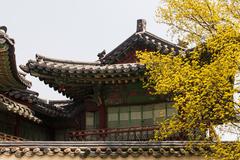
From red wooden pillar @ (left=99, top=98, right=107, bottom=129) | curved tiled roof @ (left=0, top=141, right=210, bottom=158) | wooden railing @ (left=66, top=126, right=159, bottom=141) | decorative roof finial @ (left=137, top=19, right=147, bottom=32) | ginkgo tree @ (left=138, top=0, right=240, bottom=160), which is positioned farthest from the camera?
decorative roof finial @ (left=137, top=19, right=147, bottom=32)

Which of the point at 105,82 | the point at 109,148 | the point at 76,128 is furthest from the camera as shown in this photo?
the point at 76,128

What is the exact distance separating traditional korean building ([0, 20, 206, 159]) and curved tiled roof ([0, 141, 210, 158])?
33 mm

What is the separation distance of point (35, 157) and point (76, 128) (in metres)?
7.51

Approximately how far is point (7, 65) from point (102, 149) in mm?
4808

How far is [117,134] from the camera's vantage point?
59.4 ft

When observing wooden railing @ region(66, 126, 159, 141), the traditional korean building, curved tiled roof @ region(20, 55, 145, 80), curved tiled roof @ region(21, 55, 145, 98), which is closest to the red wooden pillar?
the traditional korean building

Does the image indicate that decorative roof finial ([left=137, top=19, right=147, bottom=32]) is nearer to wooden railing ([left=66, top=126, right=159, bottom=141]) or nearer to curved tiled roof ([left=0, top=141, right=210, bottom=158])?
wooden railing ([left=66, top=126, right=159, bottom=141])

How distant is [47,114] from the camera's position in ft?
68.6

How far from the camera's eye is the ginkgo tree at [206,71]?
1080cm

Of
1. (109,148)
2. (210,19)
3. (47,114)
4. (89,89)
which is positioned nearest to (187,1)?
(210,19)

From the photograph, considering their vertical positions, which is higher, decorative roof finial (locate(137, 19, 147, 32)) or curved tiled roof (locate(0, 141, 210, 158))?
decorative roof finial (locate(137, 19, 147, 32))

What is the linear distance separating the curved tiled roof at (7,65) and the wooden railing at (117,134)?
11.3 ft

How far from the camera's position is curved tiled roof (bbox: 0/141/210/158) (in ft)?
44.5

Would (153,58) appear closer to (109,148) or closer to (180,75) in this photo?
(180,75)
